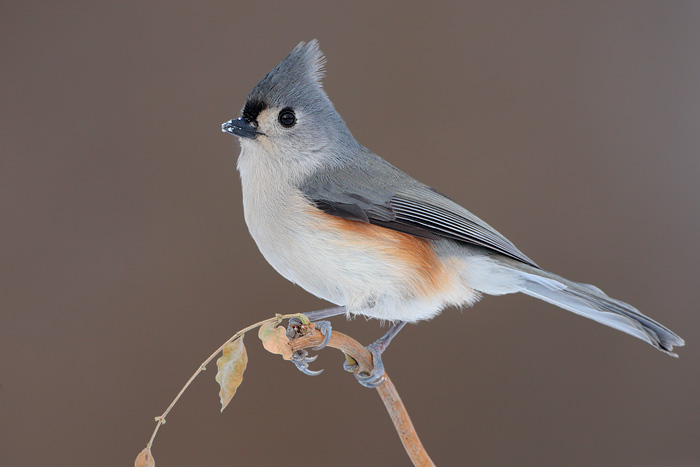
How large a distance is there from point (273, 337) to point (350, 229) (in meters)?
0.30

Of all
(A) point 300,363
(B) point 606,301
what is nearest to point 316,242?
(A) point 300,363

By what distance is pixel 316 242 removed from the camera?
1.02 meters

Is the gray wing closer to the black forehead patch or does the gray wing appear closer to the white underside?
the white underside

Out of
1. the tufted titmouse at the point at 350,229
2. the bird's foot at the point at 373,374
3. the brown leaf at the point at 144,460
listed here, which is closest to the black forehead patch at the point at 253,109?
the tufted titmouse at the point at 350,229

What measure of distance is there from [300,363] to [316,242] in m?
0.23

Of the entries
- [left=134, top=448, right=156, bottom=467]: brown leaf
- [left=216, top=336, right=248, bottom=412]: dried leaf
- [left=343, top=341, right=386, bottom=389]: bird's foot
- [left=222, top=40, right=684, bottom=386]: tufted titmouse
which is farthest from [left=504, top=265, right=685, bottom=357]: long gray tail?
[left=134, top=448, right=156, bottom=467]: brown leaf

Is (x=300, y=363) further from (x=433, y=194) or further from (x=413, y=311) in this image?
(x=433, y=194)

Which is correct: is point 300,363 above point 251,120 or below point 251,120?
below

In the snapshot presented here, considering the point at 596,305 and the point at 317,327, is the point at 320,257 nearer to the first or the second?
the point at 317,327

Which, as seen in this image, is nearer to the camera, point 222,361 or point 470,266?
point 222,361

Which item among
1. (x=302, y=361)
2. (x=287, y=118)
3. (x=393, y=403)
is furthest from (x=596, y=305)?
(x=287, y=118)

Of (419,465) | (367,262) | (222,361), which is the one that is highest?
(367,262)

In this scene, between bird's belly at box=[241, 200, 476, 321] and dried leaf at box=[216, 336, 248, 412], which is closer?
dried leaf at box=[216, 336, 248, 412]

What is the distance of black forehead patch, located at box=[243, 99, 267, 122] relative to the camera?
41.6 inches
